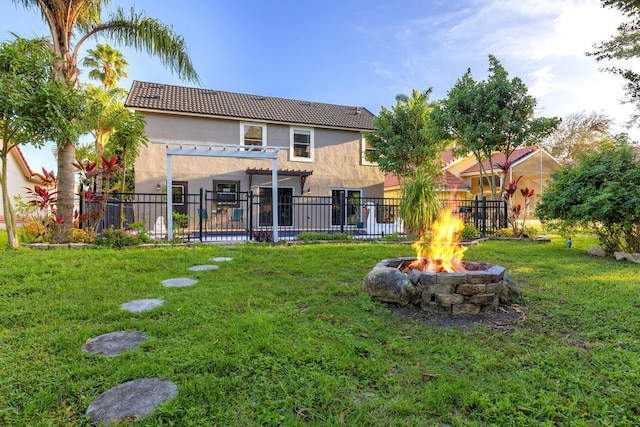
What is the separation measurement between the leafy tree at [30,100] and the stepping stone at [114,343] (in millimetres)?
5650

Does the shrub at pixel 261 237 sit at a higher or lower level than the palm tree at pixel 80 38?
lower

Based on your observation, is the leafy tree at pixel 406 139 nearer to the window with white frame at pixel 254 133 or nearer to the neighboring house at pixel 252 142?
the neighboring house at pixel 252 142

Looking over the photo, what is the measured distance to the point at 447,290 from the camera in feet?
11.6

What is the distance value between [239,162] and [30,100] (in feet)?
28.4

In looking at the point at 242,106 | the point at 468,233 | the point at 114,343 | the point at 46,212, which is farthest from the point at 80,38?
the point at 468,233

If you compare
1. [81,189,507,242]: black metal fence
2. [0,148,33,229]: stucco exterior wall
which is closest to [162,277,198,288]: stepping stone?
[81,189,507,242]: black metal fence

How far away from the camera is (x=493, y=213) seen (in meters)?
12.2

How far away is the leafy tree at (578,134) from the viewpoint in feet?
85.6

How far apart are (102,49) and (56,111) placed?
14.6 m

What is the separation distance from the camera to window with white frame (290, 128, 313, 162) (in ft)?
51.2

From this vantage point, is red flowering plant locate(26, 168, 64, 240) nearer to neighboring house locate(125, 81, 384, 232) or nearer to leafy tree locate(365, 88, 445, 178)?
neighboring house locate(125, 81, 384, 232)

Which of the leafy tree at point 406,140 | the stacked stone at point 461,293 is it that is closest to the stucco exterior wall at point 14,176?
the leafy tree at point 406,140

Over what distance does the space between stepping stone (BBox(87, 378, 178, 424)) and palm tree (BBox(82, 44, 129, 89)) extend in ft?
68.7

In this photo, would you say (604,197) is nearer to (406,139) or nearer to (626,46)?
(626,46)
